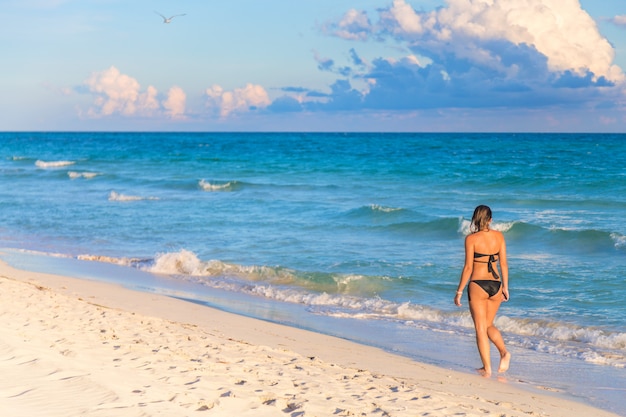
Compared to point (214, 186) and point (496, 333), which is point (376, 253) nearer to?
point (496, 333)

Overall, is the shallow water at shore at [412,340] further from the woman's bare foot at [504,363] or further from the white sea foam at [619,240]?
the white sea foam at [619,240]

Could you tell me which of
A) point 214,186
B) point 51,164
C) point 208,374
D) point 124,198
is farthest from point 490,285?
point 51,164

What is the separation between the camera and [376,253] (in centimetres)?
1508

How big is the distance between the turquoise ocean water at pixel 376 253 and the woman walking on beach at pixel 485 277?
0.44 meters

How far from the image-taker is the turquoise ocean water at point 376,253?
905 centimetres

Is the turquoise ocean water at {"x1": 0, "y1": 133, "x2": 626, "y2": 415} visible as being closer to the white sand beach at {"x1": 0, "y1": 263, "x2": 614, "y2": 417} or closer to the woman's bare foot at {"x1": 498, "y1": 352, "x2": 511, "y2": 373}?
the woman's bare foot at {"x1": 498, "y1": 352, "x2": 511, "y2": 373}

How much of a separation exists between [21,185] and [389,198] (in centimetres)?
1852

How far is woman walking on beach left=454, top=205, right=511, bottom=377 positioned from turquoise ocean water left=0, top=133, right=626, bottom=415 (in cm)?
44

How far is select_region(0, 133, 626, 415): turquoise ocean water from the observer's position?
9055 mm

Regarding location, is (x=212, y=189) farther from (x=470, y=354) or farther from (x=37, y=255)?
(x=470, y=354)

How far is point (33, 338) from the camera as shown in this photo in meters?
7.16

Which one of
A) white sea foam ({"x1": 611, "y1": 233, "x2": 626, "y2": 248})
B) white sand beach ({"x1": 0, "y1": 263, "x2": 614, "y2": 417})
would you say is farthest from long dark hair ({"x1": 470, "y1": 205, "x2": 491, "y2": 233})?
white sea foam ({"x1": 611, "y1": 233, "x2": 626, "y2": 248})

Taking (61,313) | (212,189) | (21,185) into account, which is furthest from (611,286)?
(21,185)

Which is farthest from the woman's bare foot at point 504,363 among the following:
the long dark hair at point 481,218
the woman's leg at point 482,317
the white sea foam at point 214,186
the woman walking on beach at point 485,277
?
the white sea foam at point 214,186
